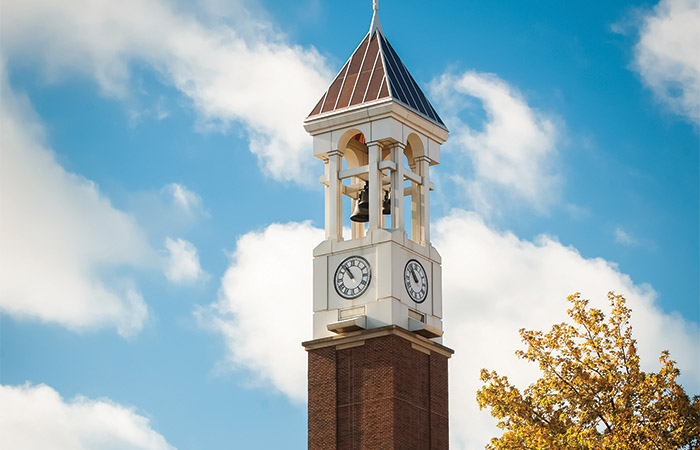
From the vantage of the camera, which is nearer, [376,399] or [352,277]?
[376,399]

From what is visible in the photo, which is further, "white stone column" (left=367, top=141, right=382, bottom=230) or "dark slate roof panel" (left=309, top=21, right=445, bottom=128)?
"dark slate roof panel" (left=309, top=21, right=445, bottom=128)

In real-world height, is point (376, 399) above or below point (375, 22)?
below

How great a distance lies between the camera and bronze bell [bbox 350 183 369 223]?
45062 millimetres

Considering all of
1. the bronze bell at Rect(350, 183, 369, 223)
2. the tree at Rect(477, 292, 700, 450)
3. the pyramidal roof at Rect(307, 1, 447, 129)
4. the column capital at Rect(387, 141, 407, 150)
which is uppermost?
the pyramidal roof at Rect(307, 1, 447, 129)

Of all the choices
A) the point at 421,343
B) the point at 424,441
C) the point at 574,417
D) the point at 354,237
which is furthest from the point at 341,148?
the point at 574,417

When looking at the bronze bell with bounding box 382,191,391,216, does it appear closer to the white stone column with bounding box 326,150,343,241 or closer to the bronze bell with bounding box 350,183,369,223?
the bronze bell with bounding box 350,183,369,223

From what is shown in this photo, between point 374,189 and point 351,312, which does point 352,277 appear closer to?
point 351,312

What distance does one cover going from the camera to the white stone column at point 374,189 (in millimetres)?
44094

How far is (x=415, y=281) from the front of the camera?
1741 inches

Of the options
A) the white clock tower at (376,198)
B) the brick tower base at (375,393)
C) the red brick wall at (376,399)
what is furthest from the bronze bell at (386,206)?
the red brick wall at (376,399)

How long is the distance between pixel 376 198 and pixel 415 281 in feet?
9.05

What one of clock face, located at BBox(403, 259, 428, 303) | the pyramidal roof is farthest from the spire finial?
clock face, located at BBox(403, 259, 428, 303)

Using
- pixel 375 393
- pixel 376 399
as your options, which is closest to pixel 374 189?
pixel 375 393

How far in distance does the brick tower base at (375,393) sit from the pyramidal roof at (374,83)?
24.2 feet
